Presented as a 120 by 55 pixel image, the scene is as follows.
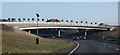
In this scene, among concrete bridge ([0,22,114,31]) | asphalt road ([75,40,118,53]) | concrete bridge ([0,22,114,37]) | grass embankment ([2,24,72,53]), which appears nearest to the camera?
grass embankment ([2,24,72,53])

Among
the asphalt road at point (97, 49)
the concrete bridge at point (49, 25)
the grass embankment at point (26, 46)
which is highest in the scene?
the concrete bridge at point (49, 25)

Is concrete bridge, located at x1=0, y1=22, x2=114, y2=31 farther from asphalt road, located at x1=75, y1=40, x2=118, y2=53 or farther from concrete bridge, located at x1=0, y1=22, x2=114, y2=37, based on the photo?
asphalt road, located at x1=75, y1=40, x2=118, y2=53

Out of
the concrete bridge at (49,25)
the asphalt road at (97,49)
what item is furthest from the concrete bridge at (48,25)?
the asphalt road at (97,49)

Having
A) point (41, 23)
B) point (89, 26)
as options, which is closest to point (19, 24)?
point (41, 23)

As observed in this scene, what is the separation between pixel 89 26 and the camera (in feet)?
484

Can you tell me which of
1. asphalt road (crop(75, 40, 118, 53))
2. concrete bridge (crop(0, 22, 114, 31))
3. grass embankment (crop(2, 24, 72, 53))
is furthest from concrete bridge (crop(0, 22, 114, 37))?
asphalt road (crop(75, 40, 118, 53))

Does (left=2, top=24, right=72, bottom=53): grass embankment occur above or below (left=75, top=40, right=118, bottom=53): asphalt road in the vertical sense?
above

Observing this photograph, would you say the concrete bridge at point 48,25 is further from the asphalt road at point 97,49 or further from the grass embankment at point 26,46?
the asphalt road at point 97,49

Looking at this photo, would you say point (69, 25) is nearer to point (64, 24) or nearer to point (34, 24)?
point (64, 24)

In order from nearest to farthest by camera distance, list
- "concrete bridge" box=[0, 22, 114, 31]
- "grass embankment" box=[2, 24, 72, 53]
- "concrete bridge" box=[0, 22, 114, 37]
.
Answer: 1. "grass embankment" box=[2, 24, 72, 53]
2. "concrete bridge" box=[0, 22, 114, 31]
3. "concrete bridge" box=[0, 22, 114, 37]

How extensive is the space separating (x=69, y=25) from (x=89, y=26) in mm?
15664

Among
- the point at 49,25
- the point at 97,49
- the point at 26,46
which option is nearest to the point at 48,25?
the point at 49,25

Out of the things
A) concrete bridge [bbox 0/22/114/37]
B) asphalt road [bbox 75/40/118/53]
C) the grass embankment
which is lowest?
asphalt road [bbox 75/40/118/53]

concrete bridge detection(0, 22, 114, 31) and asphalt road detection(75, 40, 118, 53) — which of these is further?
concrete bridge detection(0, 22, 114, 31)
